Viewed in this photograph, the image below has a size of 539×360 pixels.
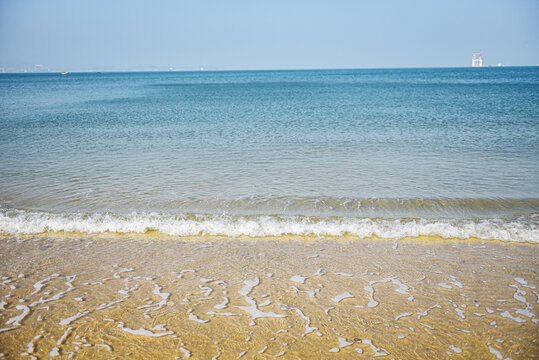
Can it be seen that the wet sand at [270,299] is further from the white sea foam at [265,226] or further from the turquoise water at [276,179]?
the turquoise water at [276,179]

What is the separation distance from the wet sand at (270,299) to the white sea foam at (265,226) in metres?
0.48

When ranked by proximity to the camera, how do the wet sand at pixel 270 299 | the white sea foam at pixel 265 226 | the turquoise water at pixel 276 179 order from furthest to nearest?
the turquoise water at pixel 276 179 → the white sea foam at pixel 265 226 → the wet sand at pixel 270 299

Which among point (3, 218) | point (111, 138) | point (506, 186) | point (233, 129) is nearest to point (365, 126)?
point (233, 129)

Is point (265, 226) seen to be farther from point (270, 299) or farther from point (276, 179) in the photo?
point (276, 179)

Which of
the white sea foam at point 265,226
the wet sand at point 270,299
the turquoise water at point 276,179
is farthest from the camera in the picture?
the turquoise water at point 276,179

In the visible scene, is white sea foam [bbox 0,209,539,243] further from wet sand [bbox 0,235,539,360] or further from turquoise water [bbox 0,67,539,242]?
wet sand [bbox 0,235,539,360]

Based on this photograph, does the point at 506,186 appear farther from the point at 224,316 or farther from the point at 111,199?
the point at 111,199

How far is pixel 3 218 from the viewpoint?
9094 mm

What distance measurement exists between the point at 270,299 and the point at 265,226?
10.4 feet

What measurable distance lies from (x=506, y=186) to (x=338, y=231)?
21.3 feet

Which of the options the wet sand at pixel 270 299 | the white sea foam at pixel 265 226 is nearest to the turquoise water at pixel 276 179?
the white sea foam at pixel 265 226

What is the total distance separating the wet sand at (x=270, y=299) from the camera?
449 cm

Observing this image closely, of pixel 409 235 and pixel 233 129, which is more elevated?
pixel 233 129

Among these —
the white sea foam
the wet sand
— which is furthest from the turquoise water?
the wet sand
